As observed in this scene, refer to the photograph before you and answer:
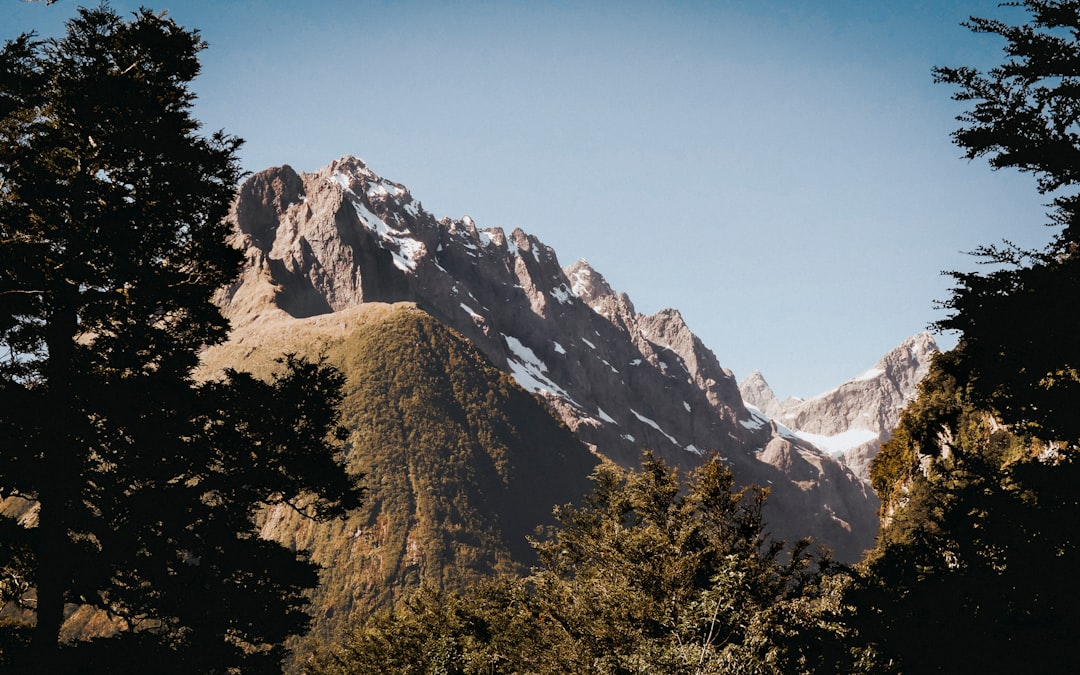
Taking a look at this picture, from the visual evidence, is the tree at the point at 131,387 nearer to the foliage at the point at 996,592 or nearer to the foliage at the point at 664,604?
the foliage at the point at 664,604

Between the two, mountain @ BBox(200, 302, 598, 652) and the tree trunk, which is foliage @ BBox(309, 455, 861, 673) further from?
mountain @ BBox(200, 302, 598, 652)

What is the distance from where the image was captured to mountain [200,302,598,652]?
11712cm

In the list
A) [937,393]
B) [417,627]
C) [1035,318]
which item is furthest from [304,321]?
[1035,318]

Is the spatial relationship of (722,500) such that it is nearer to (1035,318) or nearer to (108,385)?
(1035,318)

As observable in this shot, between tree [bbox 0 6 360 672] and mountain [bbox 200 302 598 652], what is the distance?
85.8m

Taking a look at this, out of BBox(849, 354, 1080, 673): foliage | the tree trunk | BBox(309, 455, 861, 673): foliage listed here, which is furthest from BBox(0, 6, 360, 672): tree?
BBox(849, 354, 1080, 673): foliage

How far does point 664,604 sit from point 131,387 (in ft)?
51.0

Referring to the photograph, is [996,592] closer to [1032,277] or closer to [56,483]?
[1032,277]

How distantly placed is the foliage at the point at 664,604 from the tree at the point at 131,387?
9.23 meters

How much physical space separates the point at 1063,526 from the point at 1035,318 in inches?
163

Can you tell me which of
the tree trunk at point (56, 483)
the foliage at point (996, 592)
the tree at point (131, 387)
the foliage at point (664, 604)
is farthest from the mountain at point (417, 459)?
the foliage at point (996, 592)

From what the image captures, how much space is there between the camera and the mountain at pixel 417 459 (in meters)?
117

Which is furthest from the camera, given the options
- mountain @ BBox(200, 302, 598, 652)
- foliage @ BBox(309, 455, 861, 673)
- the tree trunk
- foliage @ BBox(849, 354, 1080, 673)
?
mountain @ BBox(200, 302, 598, 652)

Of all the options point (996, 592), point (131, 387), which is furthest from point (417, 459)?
point (996, 592)
